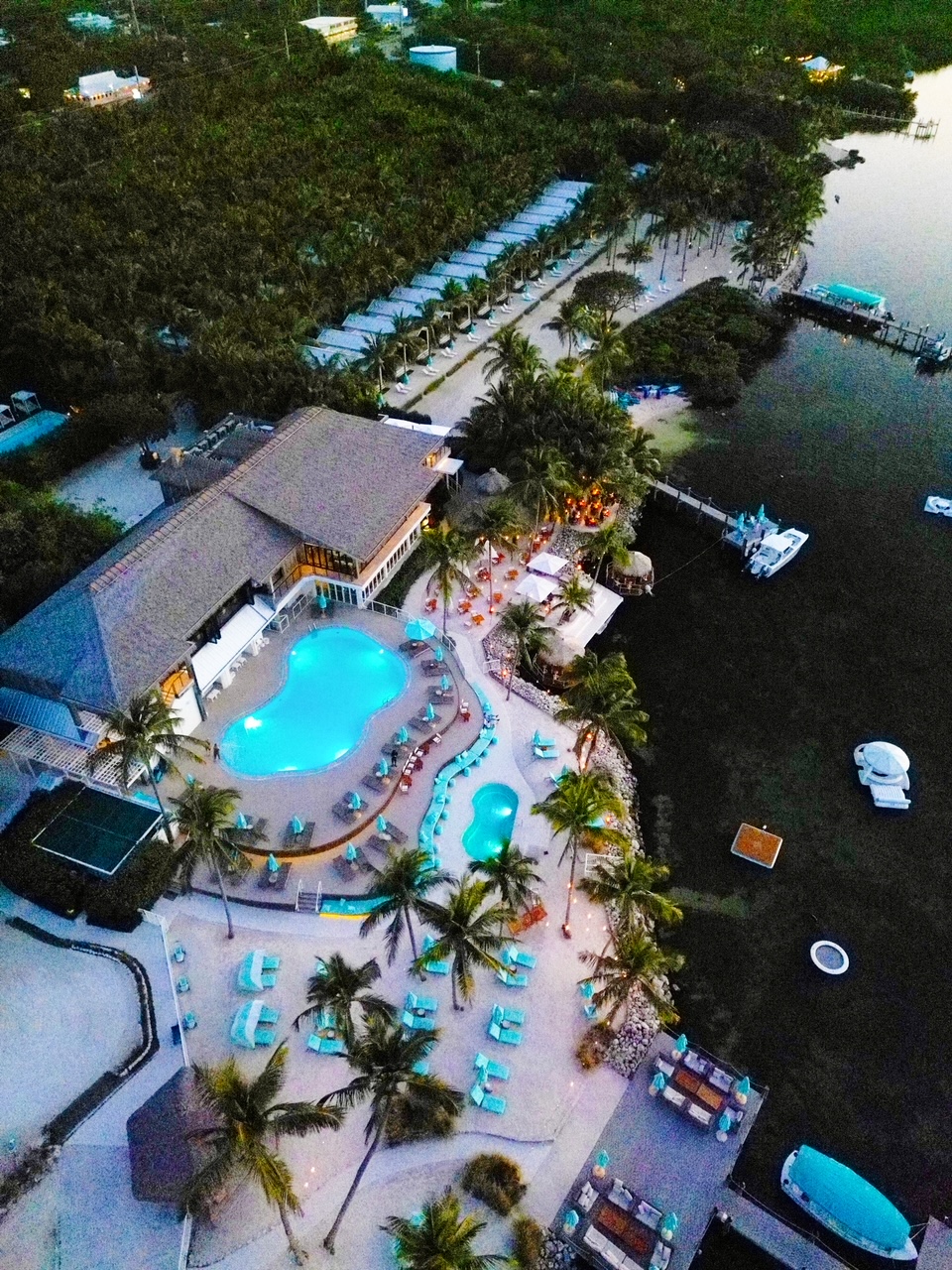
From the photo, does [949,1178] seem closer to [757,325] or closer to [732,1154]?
[732,1154]

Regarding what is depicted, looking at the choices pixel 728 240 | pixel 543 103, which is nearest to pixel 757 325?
pixel 728 240

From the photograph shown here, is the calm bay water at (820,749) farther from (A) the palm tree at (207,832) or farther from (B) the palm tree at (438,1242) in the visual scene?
(A) the palm tree at (207,832)

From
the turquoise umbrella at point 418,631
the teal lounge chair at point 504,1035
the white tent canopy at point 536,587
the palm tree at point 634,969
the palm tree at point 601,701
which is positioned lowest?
the teal lounge chair at point 504,1035

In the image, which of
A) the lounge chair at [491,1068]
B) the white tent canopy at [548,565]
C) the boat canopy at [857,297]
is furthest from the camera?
the boat canopy at [857,297]

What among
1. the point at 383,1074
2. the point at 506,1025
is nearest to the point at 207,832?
the point at 383,1074

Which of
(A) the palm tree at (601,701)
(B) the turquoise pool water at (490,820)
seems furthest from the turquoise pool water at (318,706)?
(A) the palm tree at (601,701)

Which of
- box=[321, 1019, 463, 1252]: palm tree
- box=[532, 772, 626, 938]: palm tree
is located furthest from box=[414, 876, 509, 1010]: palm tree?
box=[532, 772, 626, 938]: palm tree

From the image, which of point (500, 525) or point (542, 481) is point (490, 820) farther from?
point (542, 481)
